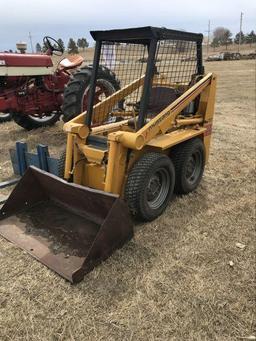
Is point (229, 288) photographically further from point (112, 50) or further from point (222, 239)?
point (112, 50)

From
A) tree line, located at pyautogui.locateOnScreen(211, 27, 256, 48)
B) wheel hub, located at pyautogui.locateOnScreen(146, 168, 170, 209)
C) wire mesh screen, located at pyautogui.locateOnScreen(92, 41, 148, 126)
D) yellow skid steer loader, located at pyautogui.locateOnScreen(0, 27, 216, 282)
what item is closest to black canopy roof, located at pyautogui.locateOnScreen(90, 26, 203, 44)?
yellow skid steer loader, located at pyautogui.locateOnScreen(0, 27, 216, 282)

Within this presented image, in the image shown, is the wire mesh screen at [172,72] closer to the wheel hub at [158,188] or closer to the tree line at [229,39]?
the wheel hub at [158,188]

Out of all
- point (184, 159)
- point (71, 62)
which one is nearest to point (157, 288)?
point (184, 159)

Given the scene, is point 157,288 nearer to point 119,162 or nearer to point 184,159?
point 119,162

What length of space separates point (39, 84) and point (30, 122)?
2.53 feet

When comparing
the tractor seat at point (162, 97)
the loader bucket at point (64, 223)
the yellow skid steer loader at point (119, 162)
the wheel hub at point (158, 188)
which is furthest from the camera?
the tractor seat at point (162, 97)

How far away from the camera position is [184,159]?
153 inches

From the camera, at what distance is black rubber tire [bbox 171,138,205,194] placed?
12.8 ft

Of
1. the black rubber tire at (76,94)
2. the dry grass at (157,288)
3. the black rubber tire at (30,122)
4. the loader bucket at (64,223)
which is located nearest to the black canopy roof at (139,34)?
the loader bucket at (64,223)

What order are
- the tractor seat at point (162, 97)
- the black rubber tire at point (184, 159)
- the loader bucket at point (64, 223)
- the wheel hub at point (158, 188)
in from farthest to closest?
the tractor seat at point (162, 97) → the black rubber tire at point (184, 159) → the wheel hub at point (158, 188) → the loader bucket at point (64, 223)

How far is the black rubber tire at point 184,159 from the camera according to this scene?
12.8 feet

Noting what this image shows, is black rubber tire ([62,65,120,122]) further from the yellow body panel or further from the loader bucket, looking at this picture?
the loader bucket

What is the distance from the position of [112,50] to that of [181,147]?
128 centimetres

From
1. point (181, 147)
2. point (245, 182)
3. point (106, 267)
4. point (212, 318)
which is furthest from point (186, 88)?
point (212, 318)
